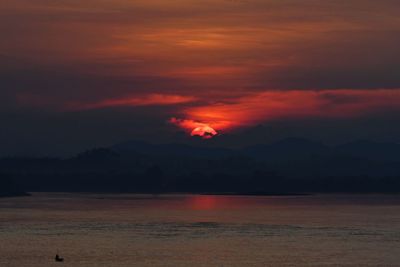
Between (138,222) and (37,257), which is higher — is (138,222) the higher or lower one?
the higher one

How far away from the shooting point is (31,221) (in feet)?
559

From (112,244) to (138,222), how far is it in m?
48.6

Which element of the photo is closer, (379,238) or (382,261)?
(382,261)

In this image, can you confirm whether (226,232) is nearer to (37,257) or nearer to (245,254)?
(245,254)

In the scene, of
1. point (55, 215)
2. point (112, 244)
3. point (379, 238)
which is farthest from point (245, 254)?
point (55, 215)

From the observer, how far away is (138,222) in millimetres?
171375

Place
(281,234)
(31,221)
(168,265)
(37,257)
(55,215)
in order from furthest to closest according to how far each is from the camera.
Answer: (55,215)
(31,221)
(281,234)
(37,257)
(168,265)

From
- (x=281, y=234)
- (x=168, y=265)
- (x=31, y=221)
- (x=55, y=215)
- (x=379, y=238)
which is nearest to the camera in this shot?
(x=168, y=265)

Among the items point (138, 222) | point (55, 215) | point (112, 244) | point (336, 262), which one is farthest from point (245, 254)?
point (55, 215)

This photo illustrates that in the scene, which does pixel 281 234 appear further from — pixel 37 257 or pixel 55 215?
pixel 55 215

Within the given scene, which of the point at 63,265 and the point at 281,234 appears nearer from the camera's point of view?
the point at 63,265

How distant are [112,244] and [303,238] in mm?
28309

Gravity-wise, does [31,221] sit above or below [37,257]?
above

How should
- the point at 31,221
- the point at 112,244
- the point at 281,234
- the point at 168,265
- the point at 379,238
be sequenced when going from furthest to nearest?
the point at 31,221, the point at 281,234, the point at 379,238, the point at 112,244, the point at 168,265
